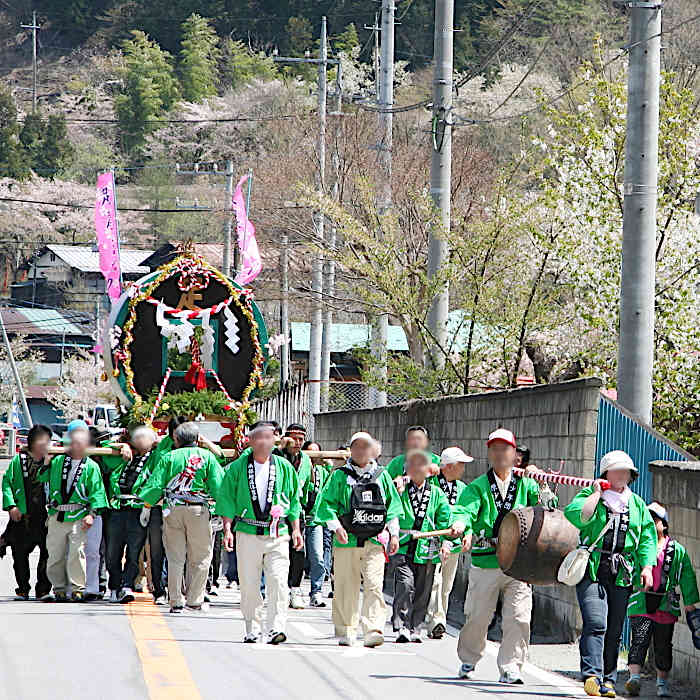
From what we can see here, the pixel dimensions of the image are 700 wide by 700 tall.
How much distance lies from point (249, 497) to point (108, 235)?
1447 centimetres

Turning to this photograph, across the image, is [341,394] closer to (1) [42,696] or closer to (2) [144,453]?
(2) [144,453]

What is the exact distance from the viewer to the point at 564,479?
35.5 ft

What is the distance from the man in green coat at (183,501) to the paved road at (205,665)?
0.53 m

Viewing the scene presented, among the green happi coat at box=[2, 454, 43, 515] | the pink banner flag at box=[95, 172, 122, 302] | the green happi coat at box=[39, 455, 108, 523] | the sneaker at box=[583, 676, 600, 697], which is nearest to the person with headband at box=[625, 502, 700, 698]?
the sneaker at box=[583, 676, 600, 697]

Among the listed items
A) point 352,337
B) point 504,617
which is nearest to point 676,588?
point 504,617

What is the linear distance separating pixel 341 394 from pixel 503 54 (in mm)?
31001

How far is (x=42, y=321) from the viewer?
82188 mm

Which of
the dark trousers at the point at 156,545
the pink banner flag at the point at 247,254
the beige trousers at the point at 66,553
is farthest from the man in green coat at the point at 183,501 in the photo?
the pink banner flag at the point at 247,254

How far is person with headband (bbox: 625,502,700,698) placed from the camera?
9.65 m

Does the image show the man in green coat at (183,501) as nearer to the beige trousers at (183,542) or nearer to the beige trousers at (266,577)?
the beige trousers at (183,542)

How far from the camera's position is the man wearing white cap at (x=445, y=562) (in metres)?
12.2

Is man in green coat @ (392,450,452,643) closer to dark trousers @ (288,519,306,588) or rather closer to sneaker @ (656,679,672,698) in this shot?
sneaker @ (656,679,672,698)

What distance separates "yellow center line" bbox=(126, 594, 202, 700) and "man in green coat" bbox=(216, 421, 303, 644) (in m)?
0.78

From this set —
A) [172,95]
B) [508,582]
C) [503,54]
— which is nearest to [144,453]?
[508,582]
